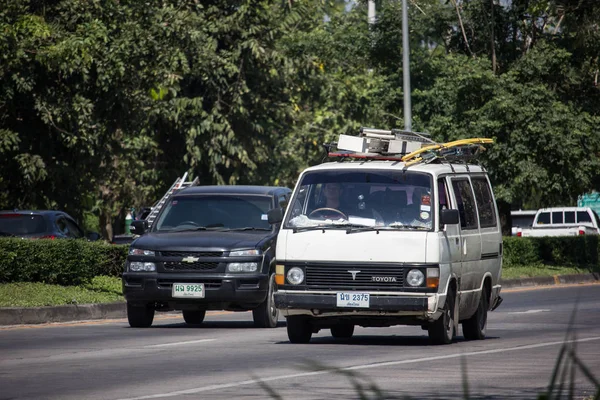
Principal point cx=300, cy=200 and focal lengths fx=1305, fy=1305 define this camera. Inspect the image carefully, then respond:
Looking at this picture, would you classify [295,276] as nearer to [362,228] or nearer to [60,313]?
[362,228]

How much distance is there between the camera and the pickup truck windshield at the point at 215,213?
17.5 metres

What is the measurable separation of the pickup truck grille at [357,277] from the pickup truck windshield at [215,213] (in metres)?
3.89

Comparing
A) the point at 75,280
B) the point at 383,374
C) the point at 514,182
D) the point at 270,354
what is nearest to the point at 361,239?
the point at 270,354

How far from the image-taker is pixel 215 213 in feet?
58.0

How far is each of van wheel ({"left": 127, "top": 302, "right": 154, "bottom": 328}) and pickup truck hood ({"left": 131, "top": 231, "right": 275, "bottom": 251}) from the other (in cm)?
84

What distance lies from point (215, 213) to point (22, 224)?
798 cm

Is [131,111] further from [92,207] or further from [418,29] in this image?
[92,207]

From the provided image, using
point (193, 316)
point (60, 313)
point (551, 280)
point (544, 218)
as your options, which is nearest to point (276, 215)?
point (193, 316)

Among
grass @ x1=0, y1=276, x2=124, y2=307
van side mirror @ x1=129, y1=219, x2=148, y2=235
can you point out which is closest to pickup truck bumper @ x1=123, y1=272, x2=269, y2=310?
van side mirror @ x1=129, y1=219, x2=148, y2=235

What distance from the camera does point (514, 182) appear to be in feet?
111

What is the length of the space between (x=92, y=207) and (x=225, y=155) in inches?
485

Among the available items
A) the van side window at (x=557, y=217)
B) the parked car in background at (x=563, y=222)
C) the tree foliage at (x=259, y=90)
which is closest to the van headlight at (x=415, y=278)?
the tree foliage at (x=259, y=90)

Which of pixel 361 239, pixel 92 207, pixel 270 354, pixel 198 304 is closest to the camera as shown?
pixel 270 354

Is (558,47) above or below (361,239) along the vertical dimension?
above
